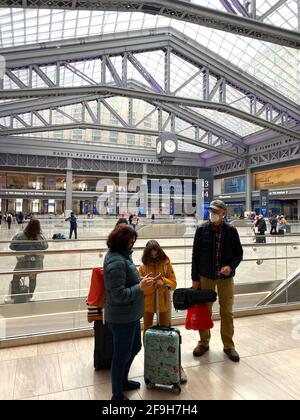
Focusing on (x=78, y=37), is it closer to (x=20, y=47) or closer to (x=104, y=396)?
(x=20, y=47)

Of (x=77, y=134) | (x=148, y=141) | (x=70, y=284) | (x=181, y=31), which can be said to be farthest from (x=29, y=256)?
(x=148, y=141)

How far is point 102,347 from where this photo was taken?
3332mm

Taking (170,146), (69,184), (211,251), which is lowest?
(211,251)

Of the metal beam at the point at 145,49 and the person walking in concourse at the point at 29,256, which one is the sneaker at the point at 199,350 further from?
the metal beam at the point at 145,49

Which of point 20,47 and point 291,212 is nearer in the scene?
point 20,47

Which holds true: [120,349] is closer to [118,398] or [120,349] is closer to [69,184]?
[118,398]

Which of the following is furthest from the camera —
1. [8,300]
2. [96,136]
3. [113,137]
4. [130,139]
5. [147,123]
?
[130,139]

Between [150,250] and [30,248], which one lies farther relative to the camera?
[30,248]

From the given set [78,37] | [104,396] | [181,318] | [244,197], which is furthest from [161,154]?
[244,197]

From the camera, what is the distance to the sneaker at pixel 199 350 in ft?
12.2

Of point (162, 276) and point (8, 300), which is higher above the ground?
point (162, 276)

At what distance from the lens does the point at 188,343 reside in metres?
4.12

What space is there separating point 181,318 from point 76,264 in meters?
2.95

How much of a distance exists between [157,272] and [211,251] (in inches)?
29.9
